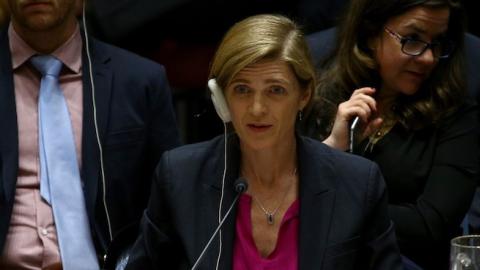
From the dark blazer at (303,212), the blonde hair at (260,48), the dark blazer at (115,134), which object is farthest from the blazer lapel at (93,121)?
the blonde hair at (260,48)

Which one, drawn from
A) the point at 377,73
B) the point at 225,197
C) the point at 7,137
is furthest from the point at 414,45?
the point at 7,137

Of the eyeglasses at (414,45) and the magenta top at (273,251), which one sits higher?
the eyeglasses at (414,45)

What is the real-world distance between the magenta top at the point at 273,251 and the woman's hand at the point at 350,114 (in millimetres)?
493

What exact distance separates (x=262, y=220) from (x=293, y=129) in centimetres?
25

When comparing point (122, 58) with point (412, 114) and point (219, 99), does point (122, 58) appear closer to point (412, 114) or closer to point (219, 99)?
point (219, 99)

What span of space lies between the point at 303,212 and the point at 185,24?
136 centimetres

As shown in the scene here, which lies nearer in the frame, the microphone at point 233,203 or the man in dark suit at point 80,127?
the microphone at point 233,203

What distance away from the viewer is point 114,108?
3.27m

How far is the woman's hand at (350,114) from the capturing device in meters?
3.14

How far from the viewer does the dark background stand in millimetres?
3777

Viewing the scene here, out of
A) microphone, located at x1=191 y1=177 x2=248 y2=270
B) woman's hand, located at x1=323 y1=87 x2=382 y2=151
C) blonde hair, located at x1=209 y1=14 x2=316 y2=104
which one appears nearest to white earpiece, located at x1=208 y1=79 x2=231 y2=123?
blonde hair, located at x1=209 y1=14 x2=316 y2=104

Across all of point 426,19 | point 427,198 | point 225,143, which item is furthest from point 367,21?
point 225,143

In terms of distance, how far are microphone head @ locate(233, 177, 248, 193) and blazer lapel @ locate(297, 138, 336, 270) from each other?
18 cm

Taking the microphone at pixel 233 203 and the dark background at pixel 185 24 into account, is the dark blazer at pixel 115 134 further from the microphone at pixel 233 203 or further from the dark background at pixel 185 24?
the microphone at pixel 233 203
